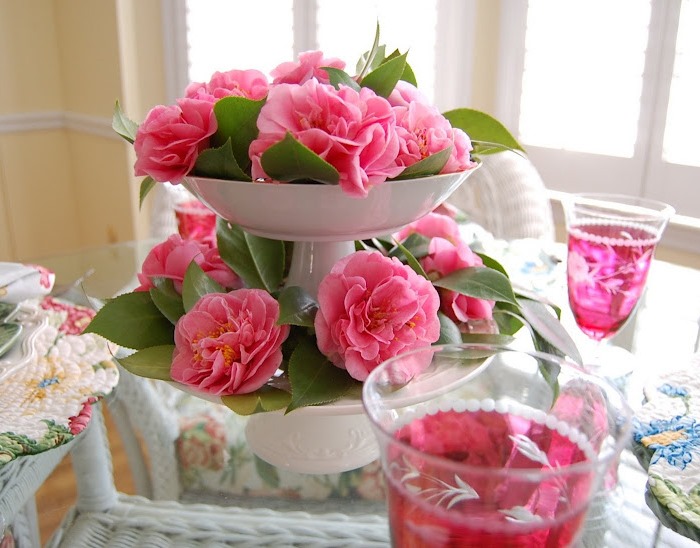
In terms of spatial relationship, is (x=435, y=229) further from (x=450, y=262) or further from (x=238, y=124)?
(x=238, y=124)

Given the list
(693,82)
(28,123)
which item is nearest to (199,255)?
(693,82)

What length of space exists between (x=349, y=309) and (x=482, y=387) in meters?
0.12

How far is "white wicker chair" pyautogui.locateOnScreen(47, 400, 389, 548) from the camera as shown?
2.00 feet

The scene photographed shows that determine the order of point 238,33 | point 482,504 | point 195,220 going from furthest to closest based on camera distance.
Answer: point 238,33 < point 195,220 < point 482,504

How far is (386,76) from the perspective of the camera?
53cm

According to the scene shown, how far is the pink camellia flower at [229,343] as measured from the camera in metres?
0.49

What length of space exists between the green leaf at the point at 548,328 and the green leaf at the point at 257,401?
24cm

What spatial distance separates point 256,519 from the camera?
Result: 0.64 meters

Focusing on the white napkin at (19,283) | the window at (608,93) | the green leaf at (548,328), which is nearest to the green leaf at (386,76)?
the green leaf at (548,328)

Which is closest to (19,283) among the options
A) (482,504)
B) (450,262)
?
(450,262)

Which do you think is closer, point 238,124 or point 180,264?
point 238,124

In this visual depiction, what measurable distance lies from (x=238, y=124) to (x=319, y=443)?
0.98ft

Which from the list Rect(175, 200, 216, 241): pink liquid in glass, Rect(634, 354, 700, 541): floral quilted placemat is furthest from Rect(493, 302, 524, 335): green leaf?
Rect(175, 200, 216, 241): pink liquid in glass

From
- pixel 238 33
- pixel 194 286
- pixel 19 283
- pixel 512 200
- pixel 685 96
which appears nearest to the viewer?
pixel 194 286
